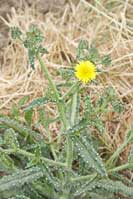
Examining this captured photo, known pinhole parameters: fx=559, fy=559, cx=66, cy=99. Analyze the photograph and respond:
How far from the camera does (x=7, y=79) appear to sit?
5.79ft

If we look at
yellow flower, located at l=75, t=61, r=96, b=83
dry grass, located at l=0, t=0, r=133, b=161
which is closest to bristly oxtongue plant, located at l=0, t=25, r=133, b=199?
yellow flower, located at l=75, t=61, r=96, b=83

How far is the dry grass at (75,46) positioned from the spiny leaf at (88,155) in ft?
0.91

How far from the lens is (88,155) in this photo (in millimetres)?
1273

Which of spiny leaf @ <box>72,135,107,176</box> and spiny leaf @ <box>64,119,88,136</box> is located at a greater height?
spiny leaf @ <box>64,119,88,136</box>

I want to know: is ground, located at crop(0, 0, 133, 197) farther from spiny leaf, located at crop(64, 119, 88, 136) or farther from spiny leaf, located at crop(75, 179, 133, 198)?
spiny leaf, located at crop(64, 119, 88, 136)

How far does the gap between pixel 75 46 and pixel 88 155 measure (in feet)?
1.98

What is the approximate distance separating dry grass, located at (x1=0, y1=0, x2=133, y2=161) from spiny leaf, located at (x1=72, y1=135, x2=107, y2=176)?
28cm

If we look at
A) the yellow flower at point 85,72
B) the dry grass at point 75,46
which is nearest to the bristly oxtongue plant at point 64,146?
the yellow flower at point 85,72

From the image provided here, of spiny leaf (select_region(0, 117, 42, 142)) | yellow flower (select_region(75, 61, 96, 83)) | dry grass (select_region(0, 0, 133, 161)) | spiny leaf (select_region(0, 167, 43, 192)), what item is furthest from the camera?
dry grass (select_region(0, 0, 133, 161))

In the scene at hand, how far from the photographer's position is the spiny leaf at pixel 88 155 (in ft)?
4.16

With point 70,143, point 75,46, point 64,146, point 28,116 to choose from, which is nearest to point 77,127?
point 70,143

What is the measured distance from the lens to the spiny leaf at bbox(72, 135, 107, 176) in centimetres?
127

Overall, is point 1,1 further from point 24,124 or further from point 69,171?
point 69,171

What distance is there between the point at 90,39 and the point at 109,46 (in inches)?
2.7
